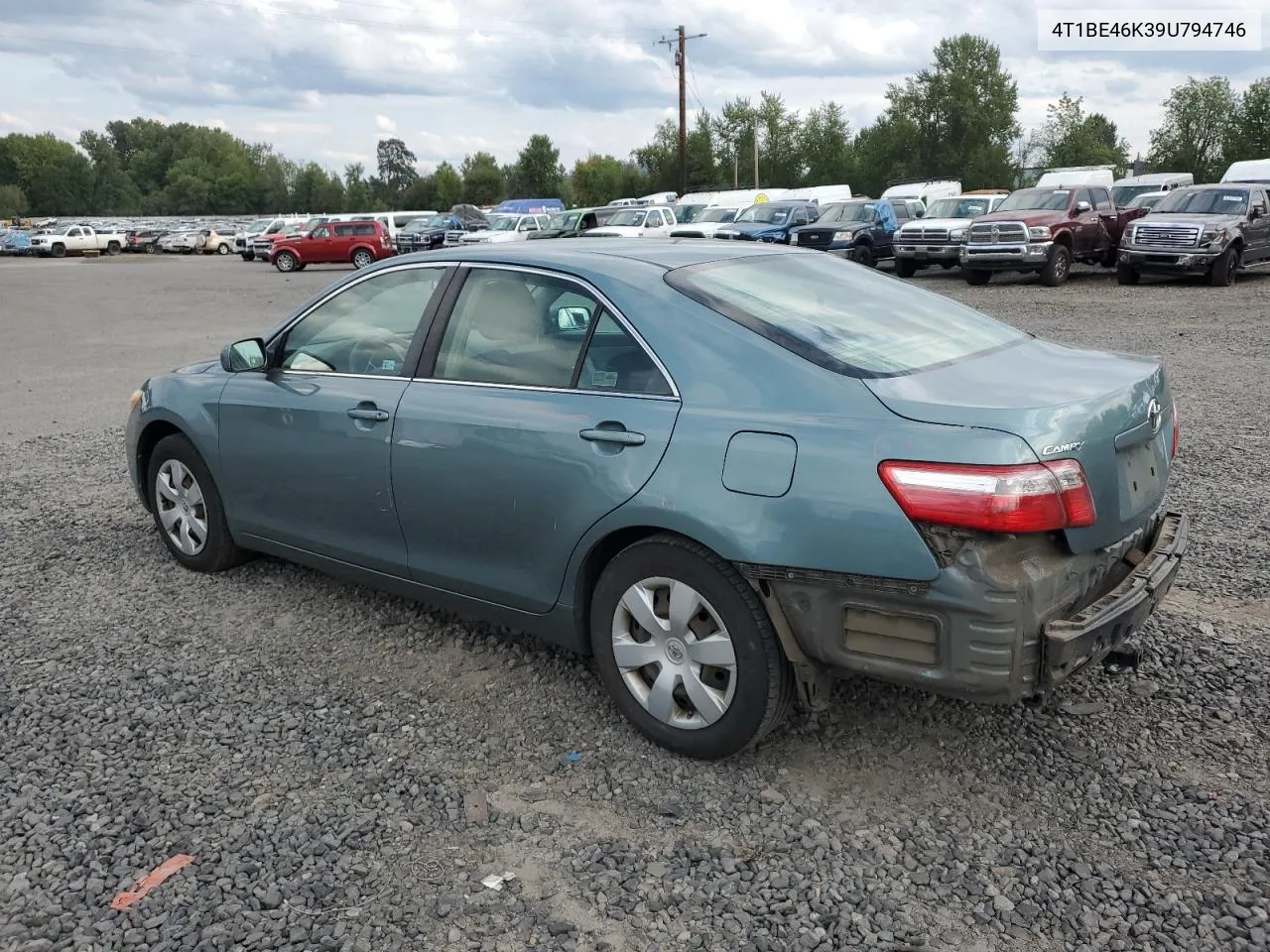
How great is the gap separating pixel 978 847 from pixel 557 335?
81.5 inches

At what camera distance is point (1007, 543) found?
2822 mm

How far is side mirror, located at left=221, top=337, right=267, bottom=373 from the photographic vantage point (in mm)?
4621

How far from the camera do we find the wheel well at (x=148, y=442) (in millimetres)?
5164

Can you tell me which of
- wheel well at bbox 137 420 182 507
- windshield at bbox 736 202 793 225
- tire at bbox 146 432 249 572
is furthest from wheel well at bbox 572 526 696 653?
windshield at bbox 736 202 793 225

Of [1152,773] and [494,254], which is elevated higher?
[494,254]

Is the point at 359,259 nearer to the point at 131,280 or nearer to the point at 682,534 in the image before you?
the point at 131,280

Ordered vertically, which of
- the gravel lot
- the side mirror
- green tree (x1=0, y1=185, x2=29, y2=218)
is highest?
green tree (x1=0, y1=185, x2=29, y2=218)

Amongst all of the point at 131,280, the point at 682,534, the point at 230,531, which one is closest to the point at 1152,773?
the point at 682,534

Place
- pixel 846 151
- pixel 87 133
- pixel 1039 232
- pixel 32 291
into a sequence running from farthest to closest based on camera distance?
1. pixel 87 133
2. pixel 846 151
3. pixel 32 291
4. pixel 1039 232

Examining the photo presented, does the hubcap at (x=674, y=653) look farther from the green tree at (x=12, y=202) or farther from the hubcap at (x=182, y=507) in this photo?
the green tree at (x=12, y=202)

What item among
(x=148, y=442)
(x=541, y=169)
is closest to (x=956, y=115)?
(x=541, y=169)

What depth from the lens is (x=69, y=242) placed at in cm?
5172

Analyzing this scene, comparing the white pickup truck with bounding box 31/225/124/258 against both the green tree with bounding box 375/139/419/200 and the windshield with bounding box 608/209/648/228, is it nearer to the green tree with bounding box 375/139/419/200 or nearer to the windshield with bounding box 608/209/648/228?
the windshield with bounding box 608/209/648/228

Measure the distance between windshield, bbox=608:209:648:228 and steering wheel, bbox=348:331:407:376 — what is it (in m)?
Result: 25.4
